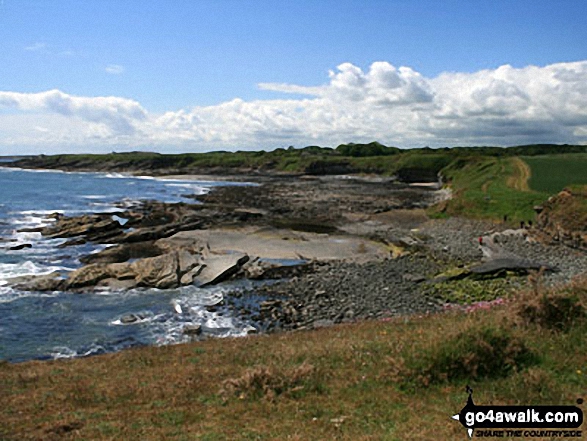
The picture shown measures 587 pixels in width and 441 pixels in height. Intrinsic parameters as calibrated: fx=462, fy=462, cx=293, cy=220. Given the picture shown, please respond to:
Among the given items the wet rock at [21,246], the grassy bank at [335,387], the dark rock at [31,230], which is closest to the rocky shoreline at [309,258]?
the dark rock at [31,230]

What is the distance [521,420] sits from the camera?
7625mm

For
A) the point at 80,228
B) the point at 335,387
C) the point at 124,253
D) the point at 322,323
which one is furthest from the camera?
the point at 80,228

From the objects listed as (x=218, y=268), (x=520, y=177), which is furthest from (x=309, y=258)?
(x=520, y=177)

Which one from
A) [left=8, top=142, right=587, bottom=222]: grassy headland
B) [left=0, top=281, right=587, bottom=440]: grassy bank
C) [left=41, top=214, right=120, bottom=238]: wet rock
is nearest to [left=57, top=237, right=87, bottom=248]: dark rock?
[left=41, top=214, right=120, bottom=238]: wet rock

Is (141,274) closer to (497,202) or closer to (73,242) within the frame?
(73,242)

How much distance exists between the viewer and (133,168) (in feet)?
534

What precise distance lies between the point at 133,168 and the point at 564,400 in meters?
167

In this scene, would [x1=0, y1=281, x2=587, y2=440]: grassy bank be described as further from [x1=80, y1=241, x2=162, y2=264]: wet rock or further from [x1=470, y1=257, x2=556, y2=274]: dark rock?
[x1=80, y1=241, x2=162, y2=264]: wet rock

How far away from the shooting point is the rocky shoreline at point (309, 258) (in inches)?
986

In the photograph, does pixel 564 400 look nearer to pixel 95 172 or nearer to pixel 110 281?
pixel 110 281

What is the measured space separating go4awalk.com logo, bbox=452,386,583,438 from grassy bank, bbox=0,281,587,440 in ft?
0.94

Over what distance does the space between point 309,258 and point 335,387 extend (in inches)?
1023

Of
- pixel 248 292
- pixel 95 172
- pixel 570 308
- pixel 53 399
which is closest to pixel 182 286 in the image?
pixel 248 292

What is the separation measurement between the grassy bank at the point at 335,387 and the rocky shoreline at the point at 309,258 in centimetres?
1019
